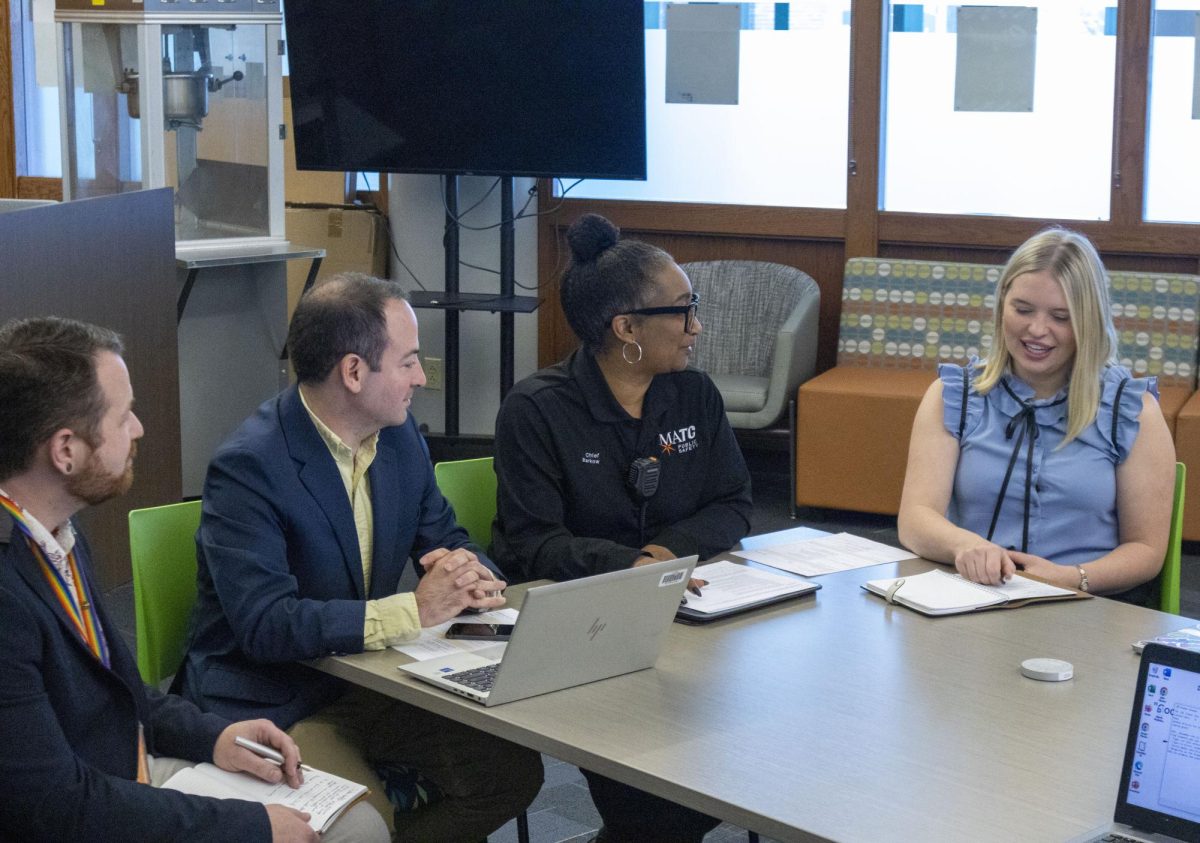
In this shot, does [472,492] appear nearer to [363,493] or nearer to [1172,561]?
[363,493]

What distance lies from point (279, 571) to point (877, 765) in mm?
949

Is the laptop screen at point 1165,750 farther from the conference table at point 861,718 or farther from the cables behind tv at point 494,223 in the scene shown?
the cables behind tv at point 494,223

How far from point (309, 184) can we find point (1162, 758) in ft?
18.8

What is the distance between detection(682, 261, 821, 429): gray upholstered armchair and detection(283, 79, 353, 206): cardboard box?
1659mm

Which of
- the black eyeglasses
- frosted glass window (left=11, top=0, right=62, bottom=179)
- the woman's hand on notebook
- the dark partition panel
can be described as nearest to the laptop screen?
the woman's hand on notebook

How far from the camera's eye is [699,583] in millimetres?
2490

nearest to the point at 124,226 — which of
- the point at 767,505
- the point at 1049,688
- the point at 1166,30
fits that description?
the point at 767,505

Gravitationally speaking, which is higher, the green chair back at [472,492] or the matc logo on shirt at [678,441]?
the matc logo on shirt at [678,441]

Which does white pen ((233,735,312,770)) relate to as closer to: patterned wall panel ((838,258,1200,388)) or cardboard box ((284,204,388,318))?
patterned wall panel ((838,258,1200,388))

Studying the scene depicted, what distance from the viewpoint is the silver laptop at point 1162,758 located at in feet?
5.35

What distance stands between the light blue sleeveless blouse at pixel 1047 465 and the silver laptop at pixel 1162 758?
120 centimetres

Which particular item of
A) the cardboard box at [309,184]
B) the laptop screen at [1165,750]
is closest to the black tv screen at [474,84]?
the cardboard box at [309,184]

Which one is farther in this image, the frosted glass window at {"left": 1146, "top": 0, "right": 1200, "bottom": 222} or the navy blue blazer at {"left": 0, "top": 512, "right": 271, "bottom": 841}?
the frosted glass window at {"left": 1146, "top": 0, "right": 1200, "bottom": 222}

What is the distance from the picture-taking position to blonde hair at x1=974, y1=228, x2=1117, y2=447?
2.84 metres
